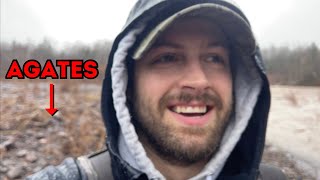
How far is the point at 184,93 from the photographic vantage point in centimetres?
155

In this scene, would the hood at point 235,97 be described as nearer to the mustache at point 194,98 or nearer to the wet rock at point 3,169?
the mustache at point 194,98

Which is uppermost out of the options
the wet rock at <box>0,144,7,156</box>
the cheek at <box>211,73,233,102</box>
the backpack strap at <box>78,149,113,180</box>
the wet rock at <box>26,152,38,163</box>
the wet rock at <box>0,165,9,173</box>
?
the cheek at <box>211,73,233,102</box>

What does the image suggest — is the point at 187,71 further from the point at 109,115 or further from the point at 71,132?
the point at 71,132

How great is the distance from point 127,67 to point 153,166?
1.34 feet

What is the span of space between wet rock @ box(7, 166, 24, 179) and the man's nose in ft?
11.2

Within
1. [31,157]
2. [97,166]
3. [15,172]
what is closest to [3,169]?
[15,172]

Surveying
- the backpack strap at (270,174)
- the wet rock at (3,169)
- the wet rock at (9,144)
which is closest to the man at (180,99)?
the backpack strap at (270,174)

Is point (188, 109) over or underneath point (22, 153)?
over

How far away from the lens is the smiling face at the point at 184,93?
1.55 metres

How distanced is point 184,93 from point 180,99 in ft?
0.09

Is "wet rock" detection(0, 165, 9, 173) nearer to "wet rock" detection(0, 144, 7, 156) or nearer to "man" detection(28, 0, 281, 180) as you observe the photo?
"wet rock" detection(0, 144, 7, 156)

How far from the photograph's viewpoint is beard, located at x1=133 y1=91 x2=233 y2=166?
1.55 m

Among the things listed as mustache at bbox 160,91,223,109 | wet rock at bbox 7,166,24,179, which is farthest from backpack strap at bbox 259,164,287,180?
wet rock at bbox 7,166,24,179

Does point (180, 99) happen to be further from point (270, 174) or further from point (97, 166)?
point (270, 174)
